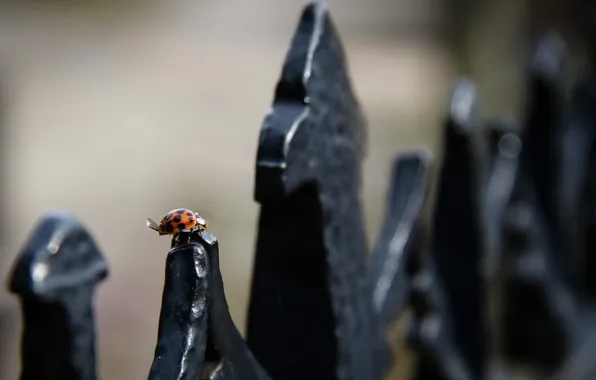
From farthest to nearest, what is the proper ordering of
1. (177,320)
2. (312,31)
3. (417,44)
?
(417,44) < (312,31) < (177,320)

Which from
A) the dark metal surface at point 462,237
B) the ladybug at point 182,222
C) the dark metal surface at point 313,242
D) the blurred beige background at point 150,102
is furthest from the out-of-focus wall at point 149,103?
the ladybug at point 182,222

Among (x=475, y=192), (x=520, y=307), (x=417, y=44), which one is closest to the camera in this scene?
(x=475, y=192)

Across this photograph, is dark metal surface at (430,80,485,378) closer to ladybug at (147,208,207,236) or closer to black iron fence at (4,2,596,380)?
black iron fence at (4,2,596,380)

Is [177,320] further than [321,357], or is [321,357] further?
[321,357]

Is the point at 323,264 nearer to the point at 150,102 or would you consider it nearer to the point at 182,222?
the point at 182,222

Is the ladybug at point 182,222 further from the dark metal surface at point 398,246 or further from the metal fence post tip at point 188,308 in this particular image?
the dark metal surface at point 398,246

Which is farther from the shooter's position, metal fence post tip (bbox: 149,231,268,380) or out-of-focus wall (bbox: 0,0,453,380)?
out-of-focus wall (bbox: 0,0,453,380)

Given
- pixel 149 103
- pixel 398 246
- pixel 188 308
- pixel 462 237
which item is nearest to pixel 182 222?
pixel 188 308

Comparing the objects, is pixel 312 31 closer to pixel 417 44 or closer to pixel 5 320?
pixel 5 320

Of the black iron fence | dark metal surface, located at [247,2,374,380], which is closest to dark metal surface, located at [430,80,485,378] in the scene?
the black iron fence

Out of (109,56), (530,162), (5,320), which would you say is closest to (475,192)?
(530,162)
